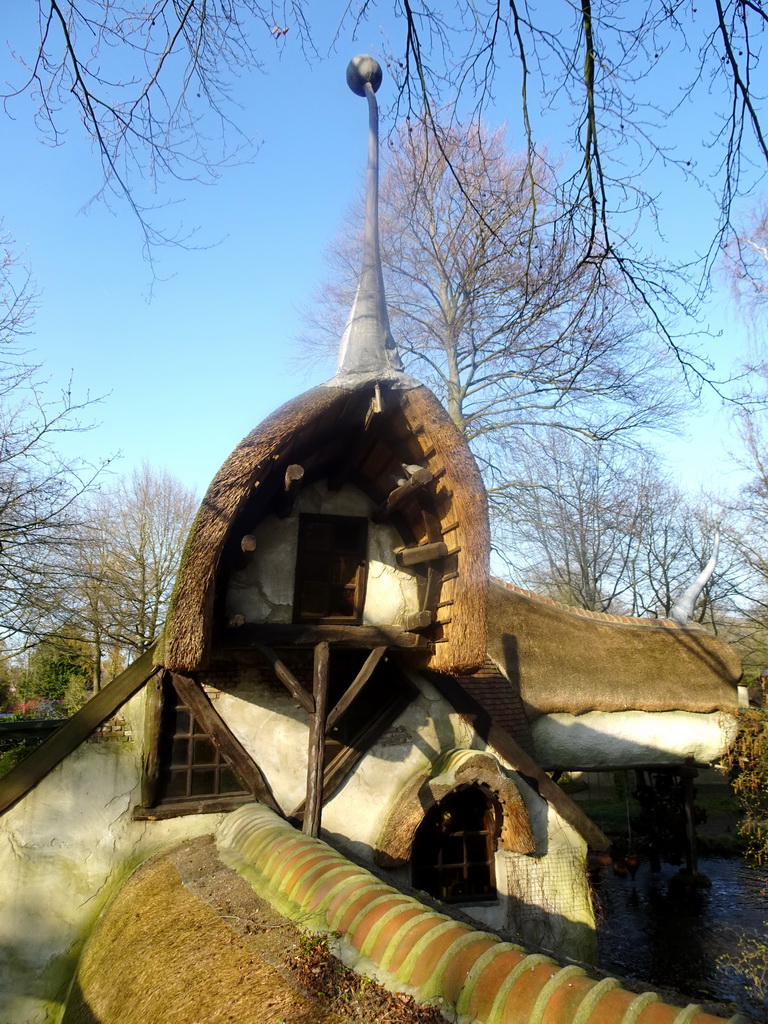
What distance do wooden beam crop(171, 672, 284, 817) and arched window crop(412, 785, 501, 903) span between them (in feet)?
5.16

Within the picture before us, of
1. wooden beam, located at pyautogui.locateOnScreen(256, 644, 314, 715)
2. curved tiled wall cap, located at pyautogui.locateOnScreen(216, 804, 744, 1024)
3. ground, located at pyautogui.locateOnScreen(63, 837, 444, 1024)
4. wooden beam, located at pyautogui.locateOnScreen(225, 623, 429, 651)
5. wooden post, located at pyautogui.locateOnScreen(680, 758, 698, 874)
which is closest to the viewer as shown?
curved tiled wall cap, located at pyautogui.locateOnScreen(216, 804, 744, 1024)

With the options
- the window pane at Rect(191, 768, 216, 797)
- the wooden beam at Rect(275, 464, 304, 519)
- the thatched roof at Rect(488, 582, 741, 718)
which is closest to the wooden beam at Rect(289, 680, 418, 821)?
the window pane at Rect(191, 768, 216, 797)

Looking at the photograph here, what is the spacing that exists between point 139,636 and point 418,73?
771 inches

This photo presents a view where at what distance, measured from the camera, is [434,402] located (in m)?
5.89

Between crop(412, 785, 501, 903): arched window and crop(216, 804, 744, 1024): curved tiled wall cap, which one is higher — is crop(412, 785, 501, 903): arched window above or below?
below

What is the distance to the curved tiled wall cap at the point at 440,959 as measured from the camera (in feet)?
7.94

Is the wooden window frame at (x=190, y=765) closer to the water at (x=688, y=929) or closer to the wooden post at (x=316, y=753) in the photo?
the wooden post at (x=316, y=753)

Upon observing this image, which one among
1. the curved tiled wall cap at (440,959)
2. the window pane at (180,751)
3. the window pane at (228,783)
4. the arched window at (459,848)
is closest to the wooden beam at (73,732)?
the window pane at (180,751)

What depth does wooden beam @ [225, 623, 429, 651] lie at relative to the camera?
19.6 feet

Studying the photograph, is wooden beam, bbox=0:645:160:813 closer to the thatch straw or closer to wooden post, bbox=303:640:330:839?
wooden post, bbox=303:640:330:839

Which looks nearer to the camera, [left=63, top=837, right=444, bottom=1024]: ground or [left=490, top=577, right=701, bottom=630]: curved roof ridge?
[left=63, top=837, right=444, bottom=1024]: ground

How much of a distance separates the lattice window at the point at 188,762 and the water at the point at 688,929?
3.88 meters

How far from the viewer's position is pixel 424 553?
6.30 metres

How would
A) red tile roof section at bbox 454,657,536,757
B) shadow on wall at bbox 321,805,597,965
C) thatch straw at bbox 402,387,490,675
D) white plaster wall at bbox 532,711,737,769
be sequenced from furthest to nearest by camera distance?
1. white plaster wall at bbox 532,711,737,769
2. red tile roof section at bbox 454,657,536,757
3. shadow on wall at bbox 321,805,597,965
4. thatch straw at bbox 402,387,490,675
